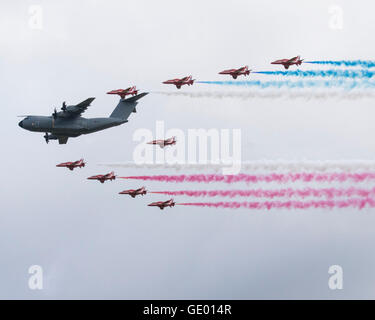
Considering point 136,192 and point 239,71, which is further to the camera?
point 136,192

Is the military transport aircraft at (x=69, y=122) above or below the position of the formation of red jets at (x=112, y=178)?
above

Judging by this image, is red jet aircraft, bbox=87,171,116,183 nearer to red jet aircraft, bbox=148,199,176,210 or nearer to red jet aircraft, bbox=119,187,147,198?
red jet aircraft, bbox=119,187,147,198

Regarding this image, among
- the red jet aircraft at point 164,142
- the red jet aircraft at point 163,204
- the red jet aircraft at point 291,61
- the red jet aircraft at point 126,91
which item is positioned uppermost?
the red jet aircraft at point 291,61

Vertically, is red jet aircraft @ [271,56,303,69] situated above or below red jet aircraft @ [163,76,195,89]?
above

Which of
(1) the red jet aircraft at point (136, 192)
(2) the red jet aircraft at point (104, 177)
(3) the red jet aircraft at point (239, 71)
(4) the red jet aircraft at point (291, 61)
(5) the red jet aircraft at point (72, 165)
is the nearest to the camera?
(4) the red jet aircraft at point (291, 61)

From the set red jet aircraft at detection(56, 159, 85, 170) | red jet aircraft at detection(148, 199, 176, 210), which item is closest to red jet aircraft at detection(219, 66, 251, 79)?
red jet aircraft at detection(148, 199, 176, 210)

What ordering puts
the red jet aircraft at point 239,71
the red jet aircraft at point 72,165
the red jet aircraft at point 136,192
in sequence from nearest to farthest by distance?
the red jet aircraft at point 239,71 → the red jet aircraft at point 136,192 → the red jet aircraft at point 72,165

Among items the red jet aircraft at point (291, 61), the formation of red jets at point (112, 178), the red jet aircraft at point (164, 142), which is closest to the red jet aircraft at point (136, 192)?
the formation of red jets at point (112, 178)

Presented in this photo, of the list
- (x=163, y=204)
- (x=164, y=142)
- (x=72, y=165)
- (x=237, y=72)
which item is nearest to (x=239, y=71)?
(x=237, y=72)

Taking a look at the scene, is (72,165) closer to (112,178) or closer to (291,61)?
(112,178)

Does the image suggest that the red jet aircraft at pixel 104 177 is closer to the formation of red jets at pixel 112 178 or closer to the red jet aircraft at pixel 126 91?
the formation of red jets at pixel 112 178
